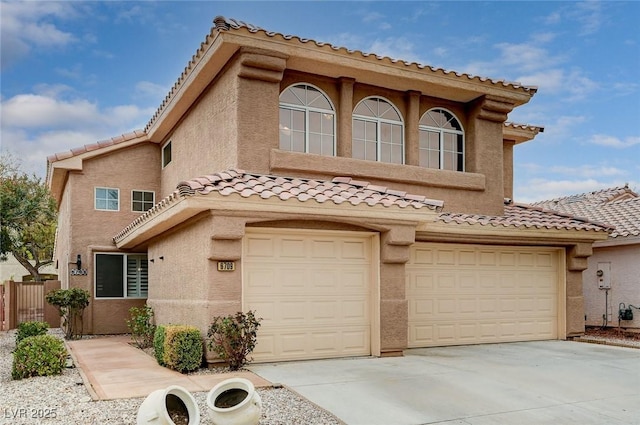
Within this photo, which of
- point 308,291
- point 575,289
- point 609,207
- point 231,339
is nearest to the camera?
point 231,339

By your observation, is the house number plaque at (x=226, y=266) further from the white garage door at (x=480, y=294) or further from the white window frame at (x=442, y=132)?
the white window frame at (x=442, y=132)

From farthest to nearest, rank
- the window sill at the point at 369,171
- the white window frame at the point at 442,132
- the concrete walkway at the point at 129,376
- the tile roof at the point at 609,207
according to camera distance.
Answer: the tile roof at the point at 609,207, the white window frame at the point at 442,132, the window sill at the point at 369,171, the concrete walkway at the point at 129,376

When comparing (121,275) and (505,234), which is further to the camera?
(121,275)

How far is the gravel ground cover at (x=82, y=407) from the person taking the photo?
21.5ft

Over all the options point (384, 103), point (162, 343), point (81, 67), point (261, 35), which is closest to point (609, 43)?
point (384, 103)

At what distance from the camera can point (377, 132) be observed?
44.4ft

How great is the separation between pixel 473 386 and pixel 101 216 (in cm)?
1276

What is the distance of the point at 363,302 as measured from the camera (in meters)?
11.4

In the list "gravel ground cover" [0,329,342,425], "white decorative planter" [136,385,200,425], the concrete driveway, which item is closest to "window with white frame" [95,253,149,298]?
"gravel ground cover" [0,329,342,425]

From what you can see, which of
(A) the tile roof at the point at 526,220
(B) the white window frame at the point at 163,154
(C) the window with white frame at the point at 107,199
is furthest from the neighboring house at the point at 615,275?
(C) the window with white frame at the point at 107,199

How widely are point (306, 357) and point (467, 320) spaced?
455cm

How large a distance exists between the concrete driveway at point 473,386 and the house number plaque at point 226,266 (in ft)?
5.85

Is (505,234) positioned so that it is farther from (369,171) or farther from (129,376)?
(129,376)

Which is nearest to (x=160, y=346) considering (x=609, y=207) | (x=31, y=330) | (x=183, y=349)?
(x=183, y=349)
